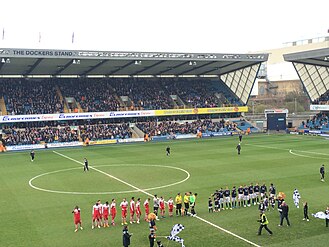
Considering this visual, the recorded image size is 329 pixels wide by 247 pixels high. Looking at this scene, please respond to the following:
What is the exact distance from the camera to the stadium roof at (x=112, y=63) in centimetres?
5412

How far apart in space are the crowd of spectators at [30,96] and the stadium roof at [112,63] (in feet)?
5.21

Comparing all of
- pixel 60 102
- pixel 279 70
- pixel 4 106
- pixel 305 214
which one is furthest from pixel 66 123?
pixel 279 70

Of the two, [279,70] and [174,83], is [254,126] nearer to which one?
[174,83]

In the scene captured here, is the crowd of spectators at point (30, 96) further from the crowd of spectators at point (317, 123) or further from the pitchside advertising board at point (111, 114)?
the crowd of spectators at point (317, 123)

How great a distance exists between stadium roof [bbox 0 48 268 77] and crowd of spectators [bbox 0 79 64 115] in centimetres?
159

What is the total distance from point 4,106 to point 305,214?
5215 centimetres

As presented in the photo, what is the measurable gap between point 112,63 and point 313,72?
3638 centimetres

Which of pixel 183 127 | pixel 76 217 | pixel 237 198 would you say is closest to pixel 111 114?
pixel 183 127

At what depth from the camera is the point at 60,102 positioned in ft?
215

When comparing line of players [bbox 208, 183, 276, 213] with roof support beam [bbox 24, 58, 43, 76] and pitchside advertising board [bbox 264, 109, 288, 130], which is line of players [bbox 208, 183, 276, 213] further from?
pitchside advertising board [bbox 264, 109, 288, 130]

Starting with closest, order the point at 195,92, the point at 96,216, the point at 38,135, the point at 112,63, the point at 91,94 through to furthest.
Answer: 1. the point at 96,216
2. the point at 38,135
3. the point at 112,63
4. the point at 91,94
5. the point at 195,92

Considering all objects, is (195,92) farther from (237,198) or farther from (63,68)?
(237,198)

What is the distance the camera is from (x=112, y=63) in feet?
204

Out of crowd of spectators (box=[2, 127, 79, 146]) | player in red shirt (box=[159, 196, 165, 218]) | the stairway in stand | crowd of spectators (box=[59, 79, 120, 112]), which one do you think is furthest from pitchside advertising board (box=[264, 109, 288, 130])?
player in red shirt (box=[159, 196, 165, 218])
